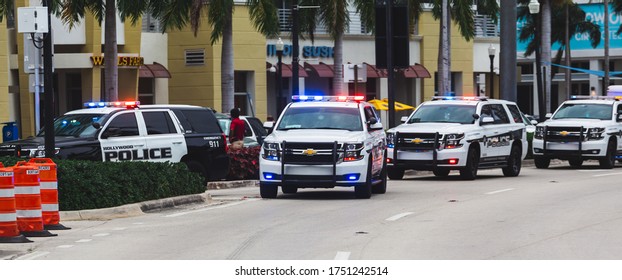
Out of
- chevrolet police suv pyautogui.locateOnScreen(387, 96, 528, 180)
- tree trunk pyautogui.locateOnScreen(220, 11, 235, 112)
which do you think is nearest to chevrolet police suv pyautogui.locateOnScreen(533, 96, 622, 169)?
chevrolet police suv pyautogui.locateOnScreen(387, 96, 528, 180)

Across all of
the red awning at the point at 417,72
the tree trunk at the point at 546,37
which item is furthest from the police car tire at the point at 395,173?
the red awning at the point at 417,72

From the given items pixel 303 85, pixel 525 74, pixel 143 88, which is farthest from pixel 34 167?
pixel 525 74

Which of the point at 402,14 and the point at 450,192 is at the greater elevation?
the point at 402,14

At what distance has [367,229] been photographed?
17578 mm

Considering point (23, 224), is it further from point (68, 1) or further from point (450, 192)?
point (68, 1)

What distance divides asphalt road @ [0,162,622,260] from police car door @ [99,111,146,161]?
6.19ft

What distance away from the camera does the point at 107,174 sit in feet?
68.2

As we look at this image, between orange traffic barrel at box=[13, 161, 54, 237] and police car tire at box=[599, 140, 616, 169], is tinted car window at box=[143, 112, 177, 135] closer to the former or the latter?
orange traffic barrel at box=[13, 161, 54, 237]

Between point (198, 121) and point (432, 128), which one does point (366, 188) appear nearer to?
point (198, 121)

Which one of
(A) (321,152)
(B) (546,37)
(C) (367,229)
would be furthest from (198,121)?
(B) (546,37)

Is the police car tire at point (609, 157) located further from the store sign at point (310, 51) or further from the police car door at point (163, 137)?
the store sign at point (310, 51)

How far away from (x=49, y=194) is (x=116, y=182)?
2757 millimetres

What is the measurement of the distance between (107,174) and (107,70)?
1536cm

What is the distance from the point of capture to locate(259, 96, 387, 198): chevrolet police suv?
75.0 ft
